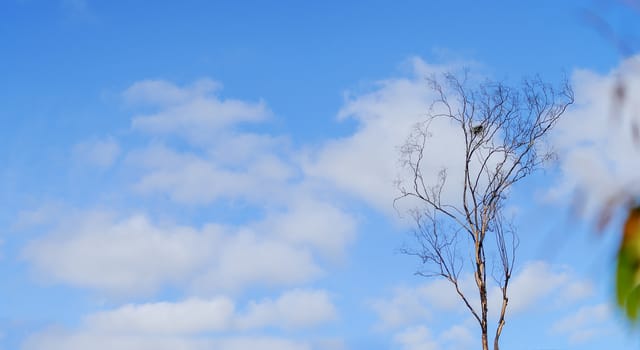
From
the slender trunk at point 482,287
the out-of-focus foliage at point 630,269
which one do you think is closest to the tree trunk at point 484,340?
the slender trunk at point 482,287

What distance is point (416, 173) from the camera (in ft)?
34.0

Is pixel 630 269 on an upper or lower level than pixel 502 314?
lower

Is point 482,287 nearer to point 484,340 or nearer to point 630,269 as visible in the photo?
point 484,340

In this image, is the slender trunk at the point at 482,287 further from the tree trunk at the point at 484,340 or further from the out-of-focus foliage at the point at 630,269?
the out-of-focus foliage at the point at 630,269

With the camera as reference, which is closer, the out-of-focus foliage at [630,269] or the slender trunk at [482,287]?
the out-of-focus foliage at [630,269]

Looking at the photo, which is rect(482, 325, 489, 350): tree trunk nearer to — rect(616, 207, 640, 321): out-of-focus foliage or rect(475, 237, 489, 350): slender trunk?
rect(475, 237, 489, 350): slender trunk

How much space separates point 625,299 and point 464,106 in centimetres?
981

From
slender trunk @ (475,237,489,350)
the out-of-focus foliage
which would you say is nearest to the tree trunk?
slender trunk @ (475,237,489,350)

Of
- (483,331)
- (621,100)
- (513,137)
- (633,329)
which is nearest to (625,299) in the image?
(633,329)

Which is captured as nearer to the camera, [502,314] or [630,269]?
[630,269]

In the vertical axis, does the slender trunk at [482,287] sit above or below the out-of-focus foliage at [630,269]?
above

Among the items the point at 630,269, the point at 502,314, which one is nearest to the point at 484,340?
the point at 502,314

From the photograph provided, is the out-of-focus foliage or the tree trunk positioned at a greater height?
the tree trunk

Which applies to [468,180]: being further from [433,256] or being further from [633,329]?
[633,329]
